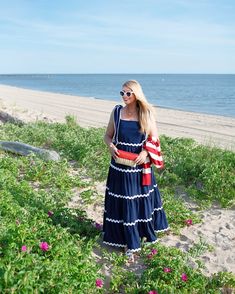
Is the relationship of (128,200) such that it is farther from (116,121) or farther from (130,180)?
(116,121)

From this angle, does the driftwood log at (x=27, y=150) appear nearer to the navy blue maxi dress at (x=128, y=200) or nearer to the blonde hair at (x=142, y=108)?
the navy blue maxi dress at (x=128, y=200)

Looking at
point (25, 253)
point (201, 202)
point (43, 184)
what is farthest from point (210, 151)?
point (25, 253)

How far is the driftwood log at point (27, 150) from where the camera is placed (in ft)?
27.0

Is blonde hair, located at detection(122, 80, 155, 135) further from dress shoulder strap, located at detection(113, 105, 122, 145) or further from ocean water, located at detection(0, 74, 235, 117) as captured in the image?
ocean water, located at detection(0, 74, 235, 117)

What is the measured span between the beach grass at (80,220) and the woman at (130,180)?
27 cm

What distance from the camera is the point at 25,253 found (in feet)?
11.1

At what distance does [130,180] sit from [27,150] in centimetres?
450

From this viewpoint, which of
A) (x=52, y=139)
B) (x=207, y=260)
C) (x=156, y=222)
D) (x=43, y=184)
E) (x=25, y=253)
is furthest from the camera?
(x=52, y=139)

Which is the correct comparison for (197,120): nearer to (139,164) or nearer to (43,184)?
(43,184)

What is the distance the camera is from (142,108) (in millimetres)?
4547

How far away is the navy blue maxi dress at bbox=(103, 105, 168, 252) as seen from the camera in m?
4.65

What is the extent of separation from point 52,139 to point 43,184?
10.5 feet

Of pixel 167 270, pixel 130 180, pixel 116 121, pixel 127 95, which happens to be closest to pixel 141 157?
pixel 130 180

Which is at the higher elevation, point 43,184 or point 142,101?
point 142,101
